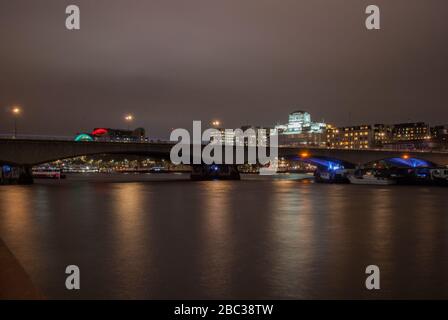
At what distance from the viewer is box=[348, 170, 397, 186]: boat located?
80394 mm

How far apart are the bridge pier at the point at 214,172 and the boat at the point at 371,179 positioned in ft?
82.4

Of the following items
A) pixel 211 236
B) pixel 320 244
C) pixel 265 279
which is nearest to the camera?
pixel 265 279

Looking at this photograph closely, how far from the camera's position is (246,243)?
57.9ft

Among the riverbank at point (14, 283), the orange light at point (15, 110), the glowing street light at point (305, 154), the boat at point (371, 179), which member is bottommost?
the boat at point (371, 179)

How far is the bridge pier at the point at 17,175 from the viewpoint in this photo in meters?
73.2

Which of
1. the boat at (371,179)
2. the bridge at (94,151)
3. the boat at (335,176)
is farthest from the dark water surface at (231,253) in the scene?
the boat at (335,176)

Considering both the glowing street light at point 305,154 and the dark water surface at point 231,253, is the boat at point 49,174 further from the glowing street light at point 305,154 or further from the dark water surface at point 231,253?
the dark water surface at point 231,253

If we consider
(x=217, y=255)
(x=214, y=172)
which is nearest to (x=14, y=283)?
(x=217, y=255)

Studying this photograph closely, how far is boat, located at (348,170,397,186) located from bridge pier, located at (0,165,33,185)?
54453 millimetres

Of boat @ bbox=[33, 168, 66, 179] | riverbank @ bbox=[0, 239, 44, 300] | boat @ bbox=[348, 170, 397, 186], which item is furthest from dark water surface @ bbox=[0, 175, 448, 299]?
boat @ bbox=[33, 168, 66, 179]

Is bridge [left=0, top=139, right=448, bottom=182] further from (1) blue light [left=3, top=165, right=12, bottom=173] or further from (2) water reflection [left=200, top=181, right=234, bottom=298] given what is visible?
(2) water reflection [left=200, top=181, right=234, bottom=298]

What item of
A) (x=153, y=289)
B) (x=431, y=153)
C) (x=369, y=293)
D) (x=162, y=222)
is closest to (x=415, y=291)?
(x=369, y=293)

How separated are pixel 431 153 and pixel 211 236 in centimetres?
12411
